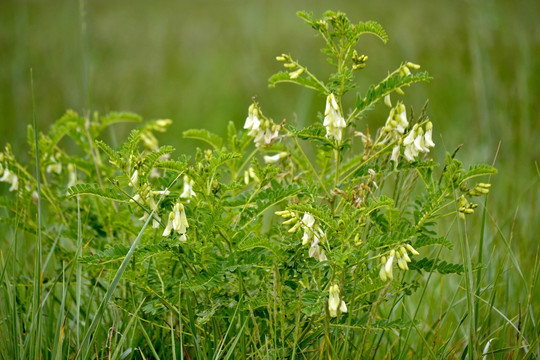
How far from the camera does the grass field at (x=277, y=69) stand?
3.22 m

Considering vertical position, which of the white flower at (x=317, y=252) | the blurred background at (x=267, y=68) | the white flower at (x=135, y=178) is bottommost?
the blurred background at (x=267, y=68)

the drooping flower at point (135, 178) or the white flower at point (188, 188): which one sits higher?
the drooping flower at point (135, 178)

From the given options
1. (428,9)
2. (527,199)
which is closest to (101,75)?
(428,9)

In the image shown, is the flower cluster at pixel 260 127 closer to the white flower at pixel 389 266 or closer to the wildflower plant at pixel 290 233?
the wildflower plant at pixel 290 233

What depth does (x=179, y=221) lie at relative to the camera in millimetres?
1621

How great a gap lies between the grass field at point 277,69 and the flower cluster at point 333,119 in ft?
1.89

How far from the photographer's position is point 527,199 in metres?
3.56

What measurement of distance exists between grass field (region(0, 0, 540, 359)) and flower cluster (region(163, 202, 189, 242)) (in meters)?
0.79

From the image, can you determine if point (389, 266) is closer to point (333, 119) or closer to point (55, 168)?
point (333, 119)

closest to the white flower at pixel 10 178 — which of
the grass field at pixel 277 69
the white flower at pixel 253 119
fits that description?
the grass field at pixel 277 69

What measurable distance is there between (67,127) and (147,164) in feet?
2.06

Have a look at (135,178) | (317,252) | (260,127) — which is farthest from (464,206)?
(135,178)

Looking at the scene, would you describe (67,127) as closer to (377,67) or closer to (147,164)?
(147,164)

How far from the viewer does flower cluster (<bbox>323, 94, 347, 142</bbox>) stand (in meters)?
1.68
